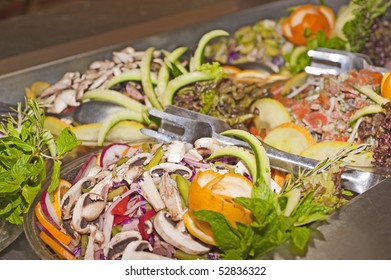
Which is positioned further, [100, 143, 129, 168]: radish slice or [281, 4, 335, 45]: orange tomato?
[281, 4, 335, 45]: orange tomato

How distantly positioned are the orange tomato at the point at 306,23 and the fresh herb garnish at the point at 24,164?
1.31m

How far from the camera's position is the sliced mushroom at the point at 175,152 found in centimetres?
163

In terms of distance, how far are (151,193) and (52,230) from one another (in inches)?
9.8

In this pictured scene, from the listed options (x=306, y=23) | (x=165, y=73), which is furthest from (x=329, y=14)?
(x=165, y=73)

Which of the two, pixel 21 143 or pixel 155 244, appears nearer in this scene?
pixel 155 244

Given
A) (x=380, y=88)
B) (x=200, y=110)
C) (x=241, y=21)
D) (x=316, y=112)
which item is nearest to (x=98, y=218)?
(x=200, y=110)

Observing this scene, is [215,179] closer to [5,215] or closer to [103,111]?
[5,215]

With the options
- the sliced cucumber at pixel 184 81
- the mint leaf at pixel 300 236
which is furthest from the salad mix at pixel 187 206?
the sliced cucumber at pixel 184 81

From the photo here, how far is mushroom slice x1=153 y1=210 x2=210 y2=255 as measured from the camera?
1464 millimetres

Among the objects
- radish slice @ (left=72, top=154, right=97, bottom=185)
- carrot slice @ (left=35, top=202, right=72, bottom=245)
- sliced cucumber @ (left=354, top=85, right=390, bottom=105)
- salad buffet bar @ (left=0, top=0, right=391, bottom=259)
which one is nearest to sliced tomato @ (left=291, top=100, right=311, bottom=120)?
salad buffet bar @ (left=0, top=0, right=391, bottom=259)

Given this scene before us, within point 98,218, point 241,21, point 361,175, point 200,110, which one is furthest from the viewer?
point 241,21

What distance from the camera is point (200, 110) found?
2.10m

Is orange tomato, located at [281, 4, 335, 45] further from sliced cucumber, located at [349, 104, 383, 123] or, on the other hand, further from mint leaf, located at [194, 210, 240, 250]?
mint leaf, located at [194, 210, 240, 250]

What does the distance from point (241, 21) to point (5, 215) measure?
5.01 feet
